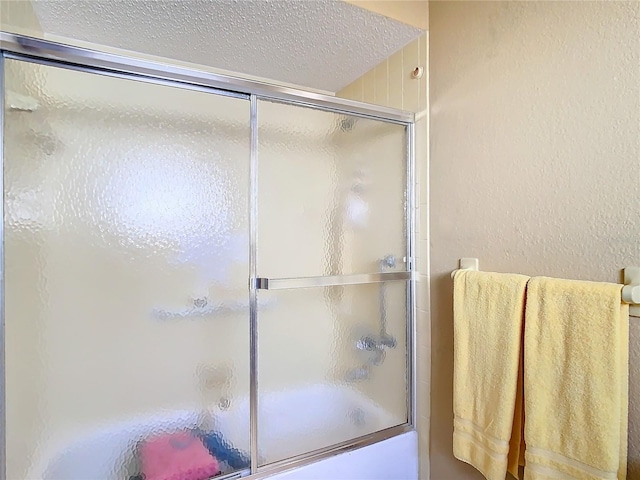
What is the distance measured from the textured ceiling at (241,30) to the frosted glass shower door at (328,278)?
40 cm

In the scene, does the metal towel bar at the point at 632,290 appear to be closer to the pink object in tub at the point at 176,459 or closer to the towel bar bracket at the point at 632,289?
the towel bar bracket at the point at 632,289

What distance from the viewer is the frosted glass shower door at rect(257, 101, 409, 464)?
131 centimetres

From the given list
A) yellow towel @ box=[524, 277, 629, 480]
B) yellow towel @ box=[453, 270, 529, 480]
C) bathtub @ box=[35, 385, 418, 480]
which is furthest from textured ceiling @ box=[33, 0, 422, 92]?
bathtub @ box=[35, 385, 418, 480]

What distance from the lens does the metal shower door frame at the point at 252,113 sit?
0.96 meters

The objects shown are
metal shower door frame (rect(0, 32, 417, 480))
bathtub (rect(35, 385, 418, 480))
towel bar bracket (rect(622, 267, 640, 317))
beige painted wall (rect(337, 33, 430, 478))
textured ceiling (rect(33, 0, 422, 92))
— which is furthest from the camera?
beige painted wall (rect(337, 33, 430, 478))

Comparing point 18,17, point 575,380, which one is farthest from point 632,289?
point 18,17

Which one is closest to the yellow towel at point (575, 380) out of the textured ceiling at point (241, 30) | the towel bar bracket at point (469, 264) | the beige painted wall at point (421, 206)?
the towel bar bracket at point (469, 264)

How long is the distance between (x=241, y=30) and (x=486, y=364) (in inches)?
64.6

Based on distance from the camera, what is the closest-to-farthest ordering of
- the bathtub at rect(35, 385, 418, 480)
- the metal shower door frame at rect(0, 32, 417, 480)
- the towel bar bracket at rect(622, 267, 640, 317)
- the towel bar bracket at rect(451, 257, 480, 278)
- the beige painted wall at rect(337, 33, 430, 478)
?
the towel bar bracket at rect(622, 267, 640, 317) < the metal shower door frame at rect(0, 32, 417, 480) < the bathtub at rect(35, 385, 418, 480) < the towel bar bracket at rect(451, 257, 480, 278) < the beige painted wall at rect(337, 33, 430, 478)

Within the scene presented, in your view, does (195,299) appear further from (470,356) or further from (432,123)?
(432,123)

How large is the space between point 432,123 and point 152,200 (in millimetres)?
1130

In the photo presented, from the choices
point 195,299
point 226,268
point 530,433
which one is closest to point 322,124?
point 226,268

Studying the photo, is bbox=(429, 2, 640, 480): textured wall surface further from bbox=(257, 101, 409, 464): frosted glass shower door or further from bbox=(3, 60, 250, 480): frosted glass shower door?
bbox=(3, 60, 250, 480): frosted glass shower door

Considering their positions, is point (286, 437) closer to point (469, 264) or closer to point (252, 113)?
point (469, 264)
